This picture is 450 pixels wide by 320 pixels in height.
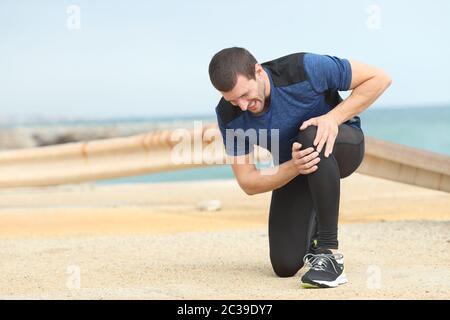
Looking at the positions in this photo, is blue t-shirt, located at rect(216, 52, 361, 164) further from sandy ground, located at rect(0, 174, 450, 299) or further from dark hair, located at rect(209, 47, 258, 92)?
sandy ground, located at rect(0, 174, 450, 299)

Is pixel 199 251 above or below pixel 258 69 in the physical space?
→ below

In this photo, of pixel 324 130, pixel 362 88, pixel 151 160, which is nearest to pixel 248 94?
pixel 324 130

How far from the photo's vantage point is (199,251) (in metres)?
→ 4.51

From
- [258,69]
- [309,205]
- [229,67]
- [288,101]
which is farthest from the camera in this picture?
[309,205]

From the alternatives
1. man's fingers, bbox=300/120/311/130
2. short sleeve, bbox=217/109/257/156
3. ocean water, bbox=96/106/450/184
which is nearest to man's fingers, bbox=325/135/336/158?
man's fingers, bbox=300/120/311/130

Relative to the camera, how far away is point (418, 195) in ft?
24.0

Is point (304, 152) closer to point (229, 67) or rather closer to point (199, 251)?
point (229, 67)

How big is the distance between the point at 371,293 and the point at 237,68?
40.8 inches

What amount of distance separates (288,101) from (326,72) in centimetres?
21
